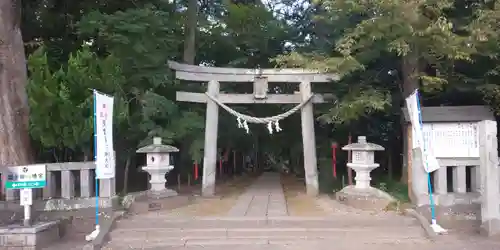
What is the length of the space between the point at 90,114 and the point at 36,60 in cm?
165

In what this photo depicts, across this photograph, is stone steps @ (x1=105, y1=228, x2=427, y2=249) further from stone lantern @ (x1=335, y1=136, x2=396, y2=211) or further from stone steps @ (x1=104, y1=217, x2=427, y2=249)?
stone lantern @ (x1=335, y1=136, x2=396, y2=211)

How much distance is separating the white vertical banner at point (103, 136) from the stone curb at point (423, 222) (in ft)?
20.9

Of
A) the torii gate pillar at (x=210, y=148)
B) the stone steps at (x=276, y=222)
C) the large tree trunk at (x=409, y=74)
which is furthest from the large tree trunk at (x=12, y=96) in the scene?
the large tree trunk at (x=409, y=74)

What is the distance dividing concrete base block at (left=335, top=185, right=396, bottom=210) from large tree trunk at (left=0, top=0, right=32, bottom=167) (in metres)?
8.02

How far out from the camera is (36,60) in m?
9.48

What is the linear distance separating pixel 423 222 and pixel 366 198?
1769 mm

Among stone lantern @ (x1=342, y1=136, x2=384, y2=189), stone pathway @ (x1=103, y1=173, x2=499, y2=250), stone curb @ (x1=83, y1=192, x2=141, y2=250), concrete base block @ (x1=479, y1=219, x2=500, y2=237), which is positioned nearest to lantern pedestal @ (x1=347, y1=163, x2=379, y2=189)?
stone lantern @ (x1=342, y1=136, x2=384, y2=189)

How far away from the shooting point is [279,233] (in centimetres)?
834

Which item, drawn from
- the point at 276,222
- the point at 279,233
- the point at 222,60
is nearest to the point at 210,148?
the point at 276,222

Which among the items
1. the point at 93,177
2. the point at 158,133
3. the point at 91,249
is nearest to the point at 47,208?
the point at 93,177

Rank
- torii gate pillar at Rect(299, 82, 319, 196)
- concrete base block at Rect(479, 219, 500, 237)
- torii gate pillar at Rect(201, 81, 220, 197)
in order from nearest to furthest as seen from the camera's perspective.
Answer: concrete base block at Rect(479, 219, 500, 237) → torii gate pillar at Rect(201, 81, 220, 197) → torii gate pillar at Rect(299, 82, 319, 196)

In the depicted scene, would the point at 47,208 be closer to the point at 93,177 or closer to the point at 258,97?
the point at 93,177

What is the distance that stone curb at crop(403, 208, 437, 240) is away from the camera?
26.7 feet

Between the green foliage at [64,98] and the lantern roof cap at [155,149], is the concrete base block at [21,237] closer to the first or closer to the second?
the green foliage at [64,98]
